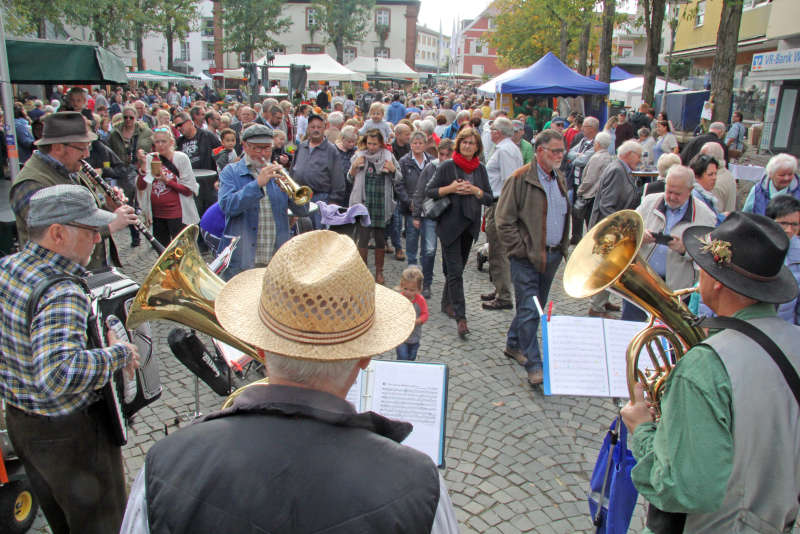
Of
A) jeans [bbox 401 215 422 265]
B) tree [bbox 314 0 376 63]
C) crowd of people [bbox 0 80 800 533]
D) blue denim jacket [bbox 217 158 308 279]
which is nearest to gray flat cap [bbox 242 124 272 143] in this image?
crowd of people [bbox 0 80 800 533]

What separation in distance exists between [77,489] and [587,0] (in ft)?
66.1

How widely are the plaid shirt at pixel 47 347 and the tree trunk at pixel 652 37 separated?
629 inches

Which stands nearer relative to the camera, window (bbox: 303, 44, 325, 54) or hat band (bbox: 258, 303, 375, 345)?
hat band (bbox: 258, 303, 375, 345)

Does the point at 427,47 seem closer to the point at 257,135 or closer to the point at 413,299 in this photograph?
the point at 257,135

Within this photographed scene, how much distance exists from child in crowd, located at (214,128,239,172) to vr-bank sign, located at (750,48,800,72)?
56.5ft

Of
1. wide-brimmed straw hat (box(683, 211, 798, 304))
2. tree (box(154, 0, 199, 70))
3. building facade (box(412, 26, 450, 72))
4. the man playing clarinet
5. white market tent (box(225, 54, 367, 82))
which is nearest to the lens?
wide-brimmed straw hat (box(683, 211, 798, 304))

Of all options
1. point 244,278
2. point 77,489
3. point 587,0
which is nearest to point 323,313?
point 244,278

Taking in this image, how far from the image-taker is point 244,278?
165 centimetres

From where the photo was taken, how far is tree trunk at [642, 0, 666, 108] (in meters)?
14.6

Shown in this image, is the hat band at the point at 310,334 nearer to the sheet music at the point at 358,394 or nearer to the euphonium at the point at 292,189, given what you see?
the sheet music at the point at 358,394

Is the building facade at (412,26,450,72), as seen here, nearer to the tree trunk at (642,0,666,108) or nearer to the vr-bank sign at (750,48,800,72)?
the vr-bank sign at (750,48,800,72)

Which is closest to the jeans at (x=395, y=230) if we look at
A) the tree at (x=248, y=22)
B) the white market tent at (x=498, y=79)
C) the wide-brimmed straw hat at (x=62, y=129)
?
the wide-brimmed straw hat at (x=62, y=129)

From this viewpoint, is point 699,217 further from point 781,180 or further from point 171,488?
point 171,488

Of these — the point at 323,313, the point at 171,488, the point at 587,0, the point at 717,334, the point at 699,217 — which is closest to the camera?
the point at 171,488
